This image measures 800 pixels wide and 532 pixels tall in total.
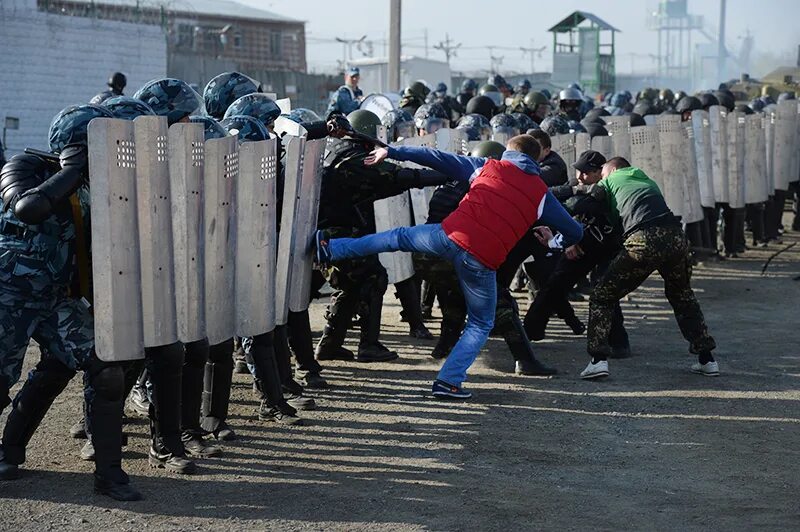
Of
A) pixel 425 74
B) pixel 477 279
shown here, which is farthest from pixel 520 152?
pixel 425 74

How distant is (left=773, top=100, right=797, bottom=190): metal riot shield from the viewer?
1841 centimetres

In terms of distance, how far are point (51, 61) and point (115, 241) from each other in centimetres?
2437

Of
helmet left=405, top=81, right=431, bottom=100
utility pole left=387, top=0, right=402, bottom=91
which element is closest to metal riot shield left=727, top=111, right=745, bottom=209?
helmet left=405, top=81, right=431, bottom=100

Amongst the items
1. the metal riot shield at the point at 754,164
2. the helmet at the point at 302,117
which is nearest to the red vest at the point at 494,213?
the helmet at the point at 302,117

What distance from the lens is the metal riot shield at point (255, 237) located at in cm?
682

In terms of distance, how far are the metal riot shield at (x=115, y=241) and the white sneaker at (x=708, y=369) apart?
484 cm

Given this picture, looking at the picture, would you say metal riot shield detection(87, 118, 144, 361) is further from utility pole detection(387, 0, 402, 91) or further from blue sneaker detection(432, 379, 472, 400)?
utility pole detection(387, 0, 402, 91)

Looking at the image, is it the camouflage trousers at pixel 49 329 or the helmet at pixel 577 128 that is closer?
the camouflage trousers at pixel 49 329

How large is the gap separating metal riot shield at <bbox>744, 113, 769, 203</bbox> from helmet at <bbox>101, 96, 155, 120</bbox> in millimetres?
12088

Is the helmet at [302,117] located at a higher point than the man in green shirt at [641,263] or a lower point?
higher

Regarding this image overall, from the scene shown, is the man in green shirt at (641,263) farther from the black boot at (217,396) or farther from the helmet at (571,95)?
the helmet at (571,95)

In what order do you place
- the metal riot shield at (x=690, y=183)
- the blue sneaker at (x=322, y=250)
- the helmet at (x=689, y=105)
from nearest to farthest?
the blue sneaker at (x=322, y=250) → the metal riot shield at (x=690, y=183) → the helmet at (x=689, y=105)

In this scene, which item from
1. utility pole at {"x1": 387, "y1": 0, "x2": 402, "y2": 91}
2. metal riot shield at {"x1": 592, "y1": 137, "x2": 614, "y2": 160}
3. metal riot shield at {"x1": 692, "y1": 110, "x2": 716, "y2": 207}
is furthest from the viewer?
utility pole at {"x1": 387, "y1": 0, "x2": 402, "y2": 91}

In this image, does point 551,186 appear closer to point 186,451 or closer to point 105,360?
point 186,451
